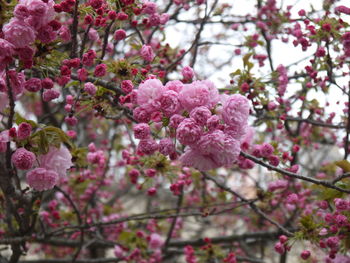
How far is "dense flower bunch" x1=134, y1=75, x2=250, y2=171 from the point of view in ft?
4.63

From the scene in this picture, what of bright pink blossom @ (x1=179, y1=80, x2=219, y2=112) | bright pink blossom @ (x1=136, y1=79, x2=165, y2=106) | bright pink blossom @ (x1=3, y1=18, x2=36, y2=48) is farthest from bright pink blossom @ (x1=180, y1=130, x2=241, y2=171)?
bright pink blossom @ (x1=3, y1=18, x2=36, y2=48)

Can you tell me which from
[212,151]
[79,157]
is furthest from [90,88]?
[79,157]

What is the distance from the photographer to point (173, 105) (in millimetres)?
1467

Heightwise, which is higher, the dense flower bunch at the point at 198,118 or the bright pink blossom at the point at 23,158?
the dense flower bunch at the point at 198,118

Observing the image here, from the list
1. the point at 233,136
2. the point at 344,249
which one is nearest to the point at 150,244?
the point at 344,249

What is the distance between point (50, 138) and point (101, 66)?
1.33ft

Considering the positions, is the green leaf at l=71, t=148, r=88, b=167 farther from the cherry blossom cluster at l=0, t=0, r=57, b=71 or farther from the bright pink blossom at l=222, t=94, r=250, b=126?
the bright pink blossom at l=222, t=94, r=250, b=126

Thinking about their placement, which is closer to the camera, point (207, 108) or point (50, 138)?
point (207, 108)

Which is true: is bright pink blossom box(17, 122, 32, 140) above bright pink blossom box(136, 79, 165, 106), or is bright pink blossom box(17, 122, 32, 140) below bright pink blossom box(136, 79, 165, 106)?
below

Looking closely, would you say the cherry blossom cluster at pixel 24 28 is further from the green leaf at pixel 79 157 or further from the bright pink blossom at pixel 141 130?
the green leaf at pixel 79 157

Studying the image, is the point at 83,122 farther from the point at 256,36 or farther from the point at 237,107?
the point at 237,107

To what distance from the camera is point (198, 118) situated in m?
1.42

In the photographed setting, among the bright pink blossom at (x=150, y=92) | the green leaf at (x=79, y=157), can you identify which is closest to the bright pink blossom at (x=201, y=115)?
the bright pink blossom at (x=150, y=92)

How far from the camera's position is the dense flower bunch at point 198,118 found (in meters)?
1.41
